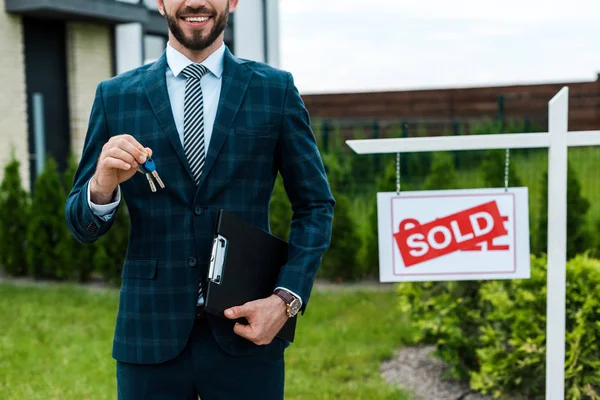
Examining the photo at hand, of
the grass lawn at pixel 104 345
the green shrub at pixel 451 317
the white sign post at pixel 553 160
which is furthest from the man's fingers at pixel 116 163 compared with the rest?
the green shrub at pixel 451 317

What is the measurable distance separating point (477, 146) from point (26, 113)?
9.70 metres

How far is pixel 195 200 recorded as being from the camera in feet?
6.54

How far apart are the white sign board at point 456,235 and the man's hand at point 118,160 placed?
59.5 inches

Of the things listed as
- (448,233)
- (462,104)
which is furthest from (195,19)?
(462,104)

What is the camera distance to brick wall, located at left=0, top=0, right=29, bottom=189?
11.1 metres

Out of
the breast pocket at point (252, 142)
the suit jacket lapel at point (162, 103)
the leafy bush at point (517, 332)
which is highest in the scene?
the suit jacket lapel at point (162, 103)

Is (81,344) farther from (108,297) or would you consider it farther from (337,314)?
(337,314)

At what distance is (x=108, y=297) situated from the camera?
7648 millimetres

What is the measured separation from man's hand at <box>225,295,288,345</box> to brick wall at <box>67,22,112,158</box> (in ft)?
34.4

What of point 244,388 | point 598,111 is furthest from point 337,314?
point 598,111

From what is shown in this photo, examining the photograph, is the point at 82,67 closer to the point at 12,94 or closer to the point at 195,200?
the point at 12,94

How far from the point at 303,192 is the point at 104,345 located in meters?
4.28

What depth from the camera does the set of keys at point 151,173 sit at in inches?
72.1

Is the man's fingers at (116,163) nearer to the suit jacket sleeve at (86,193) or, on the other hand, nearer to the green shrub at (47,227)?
the suit jacket sleeve at (86,193)
